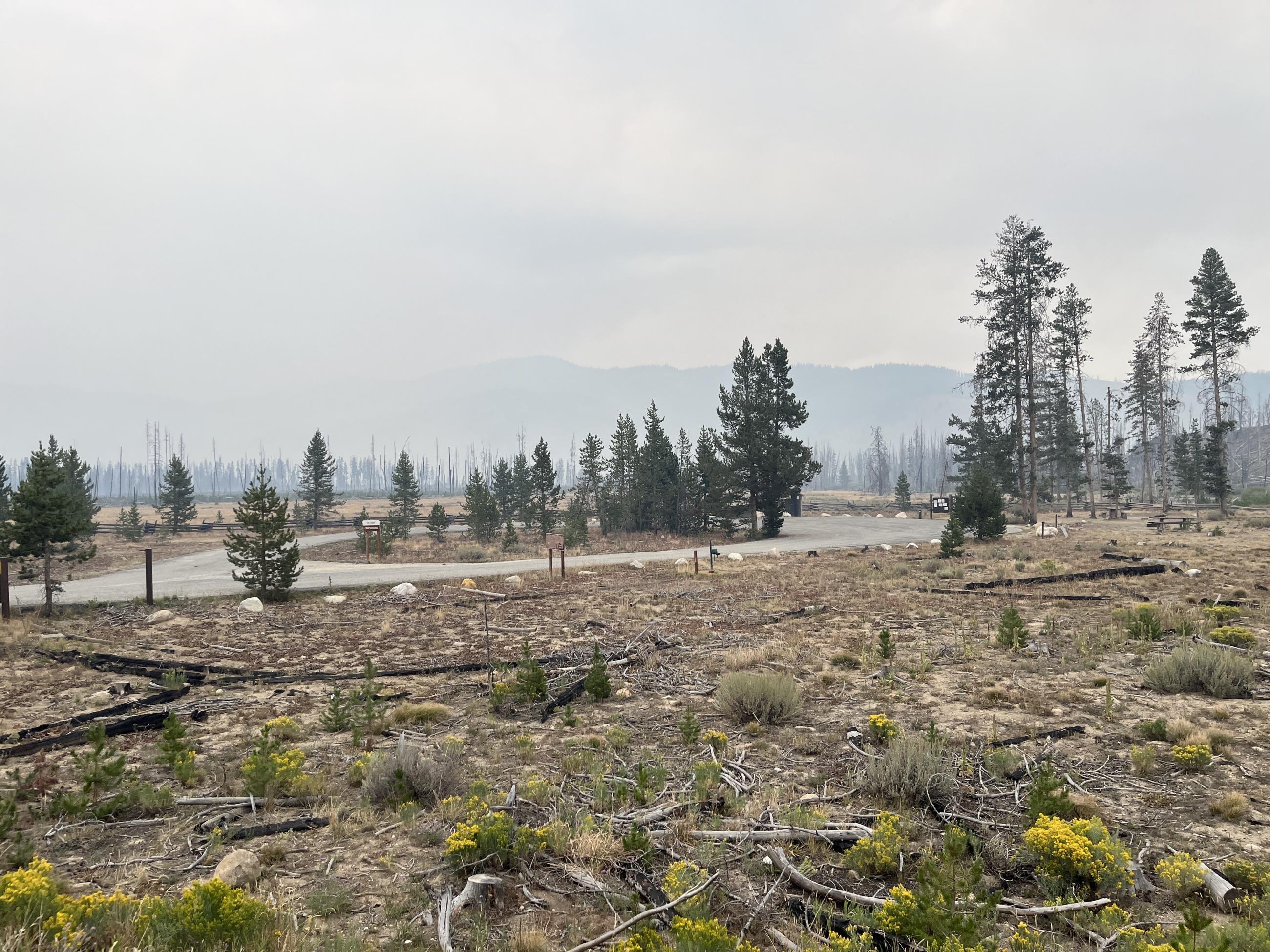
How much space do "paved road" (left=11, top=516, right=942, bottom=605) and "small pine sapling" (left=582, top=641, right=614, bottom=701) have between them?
14111 mm

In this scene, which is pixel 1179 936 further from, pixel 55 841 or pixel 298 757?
pixel 55 841

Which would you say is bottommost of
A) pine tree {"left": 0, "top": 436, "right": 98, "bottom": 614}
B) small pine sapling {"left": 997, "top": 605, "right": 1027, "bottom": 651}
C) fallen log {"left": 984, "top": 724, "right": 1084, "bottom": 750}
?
fallen log {"left": 984, "top": 724, "right": 1084, "bottom": 750}

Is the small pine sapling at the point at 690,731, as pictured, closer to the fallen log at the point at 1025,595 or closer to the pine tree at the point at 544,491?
the fallen log at the point at 1025,595

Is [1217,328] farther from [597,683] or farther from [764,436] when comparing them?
[597,683]

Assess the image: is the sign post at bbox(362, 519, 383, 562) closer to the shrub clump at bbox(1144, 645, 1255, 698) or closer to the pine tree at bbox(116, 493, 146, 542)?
the pine tree at bbox(116, 493, 146, 542)

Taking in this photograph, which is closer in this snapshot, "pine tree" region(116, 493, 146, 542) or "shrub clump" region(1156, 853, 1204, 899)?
"shrub clump" region(1156, 853, 1204, 899)

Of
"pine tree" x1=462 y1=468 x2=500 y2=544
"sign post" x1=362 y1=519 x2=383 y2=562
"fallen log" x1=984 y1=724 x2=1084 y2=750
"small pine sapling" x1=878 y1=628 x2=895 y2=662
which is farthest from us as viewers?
"pine tree" x1=462 y1=468 x2=500 y2=544

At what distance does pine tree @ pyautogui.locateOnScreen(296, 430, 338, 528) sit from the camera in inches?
2276

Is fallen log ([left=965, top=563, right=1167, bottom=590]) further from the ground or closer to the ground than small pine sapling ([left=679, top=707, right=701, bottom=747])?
closer to the ground

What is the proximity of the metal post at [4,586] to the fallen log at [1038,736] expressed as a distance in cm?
1991

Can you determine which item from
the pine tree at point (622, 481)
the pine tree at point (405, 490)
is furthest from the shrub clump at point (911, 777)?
the pine tree at point (405, 490)

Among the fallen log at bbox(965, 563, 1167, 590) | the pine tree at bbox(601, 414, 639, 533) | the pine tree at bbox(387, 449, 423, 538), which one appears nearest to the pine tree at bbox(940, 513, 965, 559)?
the fallen log at bbox(965, 563, 1167, 590)

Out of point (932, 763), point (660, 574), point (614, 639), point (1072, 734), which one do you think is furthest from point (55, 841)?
point (660, 574)

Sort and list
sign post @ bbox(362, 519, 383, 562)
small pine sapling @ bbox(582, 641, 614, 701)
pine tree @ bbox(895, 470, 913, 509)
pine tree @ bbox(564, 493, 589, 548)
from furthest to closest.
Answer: pine tree @ bbox(895, 470, 913, 509), pine tree @ bbox(564, 493, 589, 548), sign post @ bbox(362, 519, 383, 562), small pine sapling @ bbox(582, 641, 614, 701)
